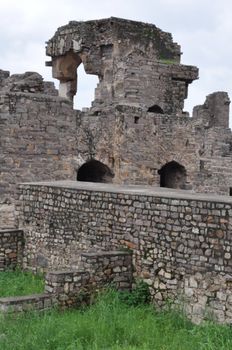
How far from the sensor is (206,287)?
317 inches

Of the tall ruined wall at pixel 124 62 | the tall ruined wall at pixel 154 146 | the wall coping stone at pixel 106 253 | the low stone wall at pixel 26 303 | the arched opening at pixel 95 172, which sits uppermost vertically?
the tall ruined wall at pixel 124 62

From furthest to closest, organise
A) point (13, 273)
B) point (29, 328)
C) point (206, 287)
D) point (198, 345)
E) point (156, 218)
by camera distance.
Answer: point (13, 273)
point (156, 218)
point (206, 287)
point (29, 328)
point (198, 345)

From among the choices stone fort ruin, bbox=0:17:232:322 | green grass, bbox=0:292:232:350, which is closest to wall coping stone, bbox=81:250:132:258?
stone fort ruin, bbox=0:17:232:322

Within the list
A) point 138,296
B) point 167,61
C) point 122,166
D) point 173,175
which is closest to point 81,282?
point 138,296

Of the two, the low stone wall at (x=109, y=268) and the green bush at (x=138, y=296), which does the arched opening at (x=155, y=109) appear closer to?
the low stone wall at (x=109, y=268)

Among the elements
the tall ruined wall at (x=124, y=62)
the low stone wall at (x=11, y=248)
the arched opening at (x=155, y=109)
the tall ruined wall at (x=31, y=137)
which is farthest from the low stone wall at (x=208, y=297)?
the arched opening at (x=155, y=109)

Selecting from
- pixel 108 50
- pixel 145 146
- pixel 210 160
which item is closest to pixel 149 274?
pixel 145 146

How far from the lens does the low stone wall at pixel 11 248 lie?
1141 cm

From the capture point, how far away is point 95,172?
17.7 m

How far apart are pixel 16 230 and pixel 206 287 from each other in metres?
4.65

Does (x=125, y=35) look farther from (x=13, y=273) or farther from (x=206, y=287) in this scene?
(x=206, y=287)

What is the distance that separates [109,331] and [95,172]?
34.4ft

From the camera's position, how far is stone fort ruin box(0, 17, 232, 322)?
8.35 meters

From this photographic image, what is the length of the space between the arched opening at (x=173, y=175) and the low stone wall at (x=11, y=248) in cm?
739
